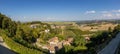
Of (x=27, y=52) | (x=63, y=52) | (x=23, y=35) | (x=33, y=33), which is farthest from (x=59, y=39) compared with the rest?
(x=27, y=52)

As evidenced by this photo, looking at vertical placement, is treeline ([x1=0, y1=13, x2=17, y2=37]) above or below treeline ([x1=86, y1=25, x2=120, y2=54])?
above

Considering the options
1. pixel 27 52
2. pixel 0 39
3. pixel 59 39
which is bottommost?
pixel 59 39

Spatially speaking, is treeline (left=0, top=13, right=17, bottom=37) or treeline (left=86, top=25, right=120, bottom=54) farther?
treeline (left=0, top=13, right=17, bottom=37)

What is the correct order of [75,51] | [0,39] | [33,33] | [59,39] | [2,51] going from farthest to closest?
[59,39] < [33,33] < [75,51] < [0,39] < [2,51]

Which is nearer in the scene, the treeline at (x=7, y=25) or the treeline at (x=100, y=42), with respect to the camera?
the treeline at (x=100, y=42)

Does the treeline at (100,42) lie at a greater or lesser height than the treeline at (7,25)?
lesser

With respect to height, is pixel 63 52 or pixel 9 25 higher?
pixel 9 25

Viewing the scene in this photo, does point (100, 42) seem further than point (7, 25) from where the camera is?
Yes

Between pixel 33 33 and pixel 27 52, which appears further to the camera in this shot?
pixel 33 33

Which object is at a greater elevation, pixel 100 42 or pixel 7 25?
pixel 7 25

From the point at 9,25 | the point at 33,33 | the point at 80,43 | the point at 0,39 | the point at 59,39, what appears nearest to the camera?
the point at 0,39

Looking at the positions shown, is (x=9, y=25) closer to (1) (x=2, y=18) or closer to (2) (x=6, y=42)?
(1) (x=2, y=18)
